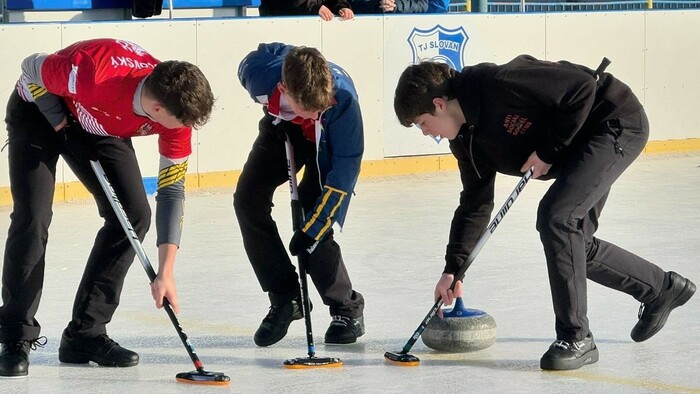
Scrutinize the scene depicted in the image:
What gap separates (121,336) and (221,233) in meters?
2.44

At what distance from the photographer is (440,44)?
9.95 metres

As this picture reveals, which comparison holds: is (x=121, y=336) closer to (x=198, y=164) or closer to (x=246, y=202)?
(x=246, y=202)

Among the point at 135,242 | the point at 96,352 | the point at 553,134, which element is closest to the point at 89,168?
the point at 135,242

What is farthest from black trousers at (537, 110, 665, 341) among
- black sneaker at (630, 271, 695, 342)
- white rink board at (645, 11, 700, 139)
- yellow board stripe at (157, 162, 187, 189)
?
white rink board at (645, 11, 700, 139)

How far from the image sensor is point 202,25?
887 cm

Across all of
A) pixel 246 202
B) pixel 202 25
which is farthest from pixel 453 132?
pixel 202 25

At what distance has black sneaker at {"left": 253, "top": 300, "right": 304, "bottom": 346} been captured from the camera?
486cm

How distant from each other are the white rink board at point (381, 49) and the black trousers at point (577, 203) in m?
4.52

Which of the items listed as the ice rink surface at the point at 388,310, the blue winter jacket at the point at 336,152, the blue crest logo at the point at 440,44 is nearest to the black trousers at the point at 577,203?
the ice rink surface at the point at 388,310

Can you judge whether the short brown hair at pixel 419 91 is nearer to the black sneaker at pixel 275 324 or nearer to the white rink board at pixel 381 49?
the black sneaker at pixel 275 324

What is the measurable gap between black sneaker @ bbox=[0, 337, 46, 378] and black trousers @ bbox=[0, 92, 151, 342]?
0.02m

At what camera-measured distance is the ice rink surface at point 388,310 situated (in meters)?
4.34

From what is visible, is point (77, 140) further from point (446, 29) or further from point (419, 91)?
point (446, 29)

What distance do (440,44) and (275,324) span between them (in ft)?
17.6
